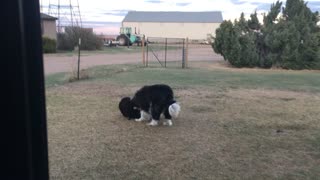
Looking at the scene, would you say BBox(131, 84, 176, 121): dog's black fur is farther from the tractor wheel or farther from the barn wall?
the barn wall

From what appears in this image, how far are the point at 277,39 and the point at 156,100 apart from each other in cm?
1704

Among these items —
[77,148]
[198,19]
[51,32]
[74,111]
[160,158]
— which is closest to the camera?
[160,158]

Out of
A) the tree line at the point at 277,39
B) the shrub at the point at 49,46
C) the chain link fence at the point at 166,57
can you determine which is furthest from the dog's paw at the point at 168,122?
the shrub at the point at 49,46

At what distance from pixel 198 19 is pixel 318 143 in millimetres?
83468

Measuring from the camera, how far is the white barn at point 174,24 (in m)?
86.6

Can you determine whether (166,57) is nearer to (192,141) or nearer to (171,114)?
(171,114)

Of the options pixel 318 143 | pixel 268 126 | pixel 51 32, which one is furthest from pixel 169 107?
pixel 51 32

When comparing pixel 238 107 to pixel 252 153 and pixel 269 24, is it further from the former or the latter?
pixel 269 24

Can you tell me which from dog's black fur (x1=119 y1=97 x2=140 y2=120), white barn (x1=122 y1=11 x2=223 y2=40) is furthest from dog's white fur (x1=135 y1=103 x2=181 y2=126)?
white barn (x1=122 y1=11 x2=223 y2=40)

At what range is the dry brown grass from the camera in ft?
16.8

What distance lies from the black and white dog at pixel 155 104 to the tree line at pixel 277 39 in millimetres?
16553

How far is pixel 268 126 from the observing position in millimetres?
7773

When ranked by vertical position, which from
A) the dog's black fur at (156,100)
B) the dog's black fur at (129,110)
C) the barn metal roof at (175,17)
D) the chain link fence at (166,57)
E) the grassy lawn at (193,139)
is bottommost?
the chain link fence at (166,57)

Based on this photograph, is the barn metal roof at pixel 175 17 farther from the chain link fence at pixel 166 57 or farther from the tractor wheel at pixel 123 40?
the chain link fence at pixel 166 57
